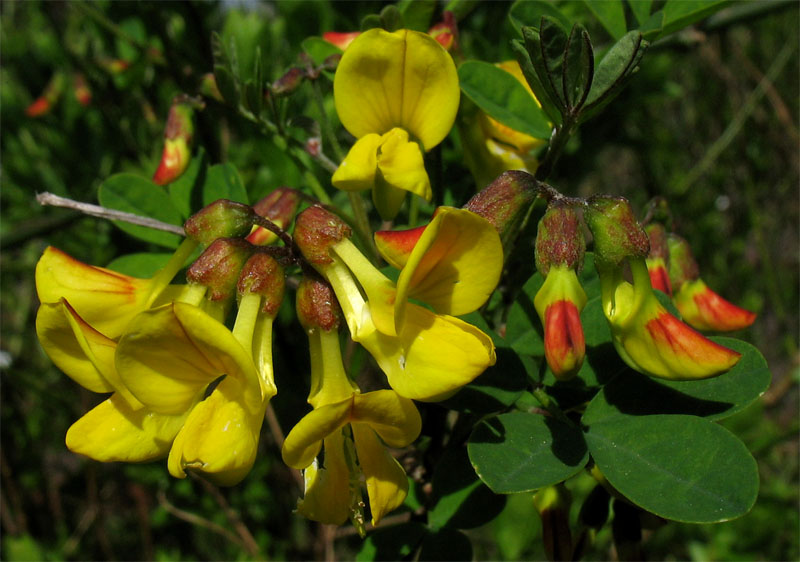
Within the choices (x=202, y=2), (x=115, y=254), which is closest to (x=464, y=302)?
(x=115, y=254)

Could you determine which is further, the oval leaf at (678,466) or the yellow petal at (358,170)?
the yellow petal at (358,170)

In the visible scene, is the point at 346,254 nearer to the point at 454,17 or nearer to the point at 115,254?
the point at 454,17

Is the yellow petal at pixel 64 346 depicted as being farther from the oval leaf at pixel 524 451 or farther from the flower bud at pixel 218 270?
the oval leaf at pixel 524 451

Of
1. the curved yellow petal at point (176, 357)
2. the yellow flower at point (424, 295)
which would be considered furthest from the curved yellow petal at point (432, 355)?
the curved yellow petal at point (176, 357)

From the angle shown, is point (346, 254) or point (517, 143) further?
point (517, 143)

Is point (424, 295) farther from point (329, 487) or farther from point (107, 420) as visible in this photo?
point (107, 420)

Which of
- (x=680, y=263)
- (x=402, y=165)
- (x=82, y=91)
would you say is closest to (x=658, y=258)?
(x=680, y=263)

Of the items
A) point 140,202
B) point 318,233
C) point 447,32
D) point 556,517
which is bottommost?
point 556,517
